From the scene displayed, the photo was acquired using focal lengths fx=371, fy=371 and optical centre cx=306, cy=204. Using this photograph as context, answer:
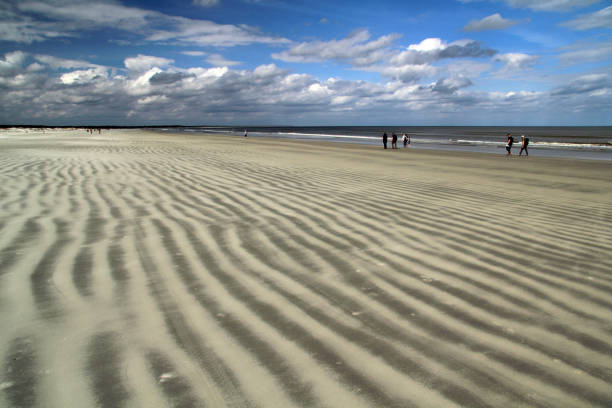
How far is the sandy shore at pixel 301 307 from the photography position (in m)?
1.74

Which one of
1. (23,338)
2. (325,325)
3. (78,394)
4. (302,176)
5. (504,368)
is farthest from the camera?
(302,176)

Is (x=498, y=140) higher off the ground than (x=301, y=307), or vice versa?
(x=498, y=140)

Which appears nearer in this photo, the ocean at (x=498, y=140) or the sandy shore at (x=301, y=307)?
the sandy shore at (x=301, y=307)

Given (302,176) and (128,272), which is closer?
(128,272)

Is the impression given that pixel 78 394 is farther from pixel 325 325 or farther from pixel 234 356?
pixel 325 325

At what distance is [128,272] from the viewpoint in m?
3.07

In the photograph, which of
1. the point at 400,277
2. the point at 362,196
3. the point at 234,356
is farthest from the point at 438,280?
the point at 362,196

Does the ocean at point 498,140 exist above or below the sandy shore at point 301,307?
above

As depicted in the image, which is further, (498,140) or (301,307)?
(498,140)

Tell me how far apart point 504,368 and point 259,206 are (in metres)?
4.12

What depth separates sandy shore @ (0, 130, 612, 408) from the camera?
1.74 m

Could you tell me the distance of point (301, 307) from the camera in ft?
8.20

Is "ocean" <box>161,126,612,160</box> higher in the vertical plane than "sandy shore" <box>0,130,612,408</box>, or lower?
higher

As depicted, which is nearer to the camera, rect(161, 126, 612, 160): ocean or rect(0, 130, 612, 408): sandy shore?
rect(0, 130, 612, 408): sandy shore
